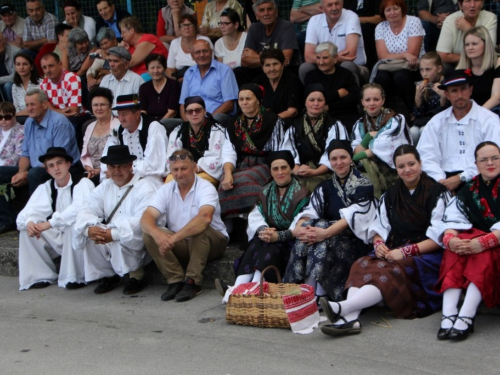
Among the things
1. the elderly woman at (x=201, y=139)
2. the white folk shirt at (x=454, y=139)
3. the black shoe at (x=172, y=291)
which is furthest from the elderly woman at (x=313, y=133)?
the black shoe at (x=172, y=291)

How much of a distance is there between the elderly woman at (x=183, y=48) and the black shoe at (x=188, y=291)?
12.8 feet

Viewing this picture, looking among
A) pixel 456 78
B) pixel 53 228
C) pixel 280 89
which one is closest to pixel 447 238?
pixel 456 78

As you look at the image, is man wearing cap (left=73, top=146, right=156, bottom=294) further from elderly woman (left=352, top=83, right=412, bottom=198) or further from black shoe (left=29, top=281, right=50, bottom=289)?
elderly woman (left=352, top=83, right=412, bottom=198)

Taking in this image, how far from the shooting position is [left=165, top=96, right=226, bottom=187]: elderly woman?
26.5 feet

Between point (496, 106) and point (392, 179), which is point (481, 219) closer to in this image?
point (392, 179)

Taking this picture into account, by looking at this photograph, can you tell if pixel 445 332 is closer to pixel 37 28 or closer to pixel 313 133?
pixel 313 133

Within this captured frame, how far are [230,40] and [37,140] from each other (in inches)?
105

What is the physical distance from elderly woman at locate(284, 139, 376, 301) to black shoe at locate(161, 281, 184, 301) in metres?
1.11

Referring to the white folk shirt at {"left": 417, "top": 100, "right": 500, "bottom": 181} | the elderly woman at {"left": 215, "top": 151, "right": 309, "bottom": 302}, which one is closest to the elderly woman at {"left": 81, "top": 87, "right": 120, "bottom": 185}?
the elderly woman at {"left": 215, "top": 151, "right": 309, "bottom": 302}

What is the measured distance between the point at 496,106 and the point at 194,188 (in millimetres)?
2953

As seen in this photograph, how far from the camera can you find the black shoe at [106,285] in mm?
7559

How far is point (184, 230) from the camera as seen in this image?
277 inches

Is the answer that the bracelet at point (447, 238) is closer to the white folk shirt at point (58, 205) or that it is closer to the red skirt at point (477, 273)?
the red skirt at point (477, 273)

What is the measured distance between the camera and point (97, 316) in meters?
6.75
